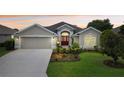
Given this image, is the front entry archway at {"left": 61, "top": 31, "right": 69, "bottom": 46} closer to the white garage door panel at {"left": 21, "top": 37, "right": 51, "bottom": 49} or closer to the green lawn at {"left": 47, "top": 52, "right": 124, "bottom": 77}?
the white garage door panel at {"left": 21, "top": 37, "right": 51, "bottom": 49}

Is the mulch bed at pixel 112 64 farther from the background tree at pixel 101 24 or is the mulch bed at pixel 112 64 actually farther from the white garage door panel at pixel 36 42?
the white garage door panel at pixel 36 42

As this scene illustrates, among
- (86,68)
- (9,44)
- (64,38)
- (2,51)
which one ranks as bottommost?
(86,68)

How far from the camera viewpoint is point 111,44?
157 inches

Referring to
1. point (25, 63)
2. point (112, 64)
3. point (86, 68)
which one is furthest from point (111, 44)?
point (25, 63)

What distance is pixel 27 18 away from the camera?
4102mm

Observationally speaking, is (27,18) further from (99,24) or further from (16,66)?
(99,24)

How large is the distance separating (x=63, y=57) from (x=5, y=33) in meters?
1.30

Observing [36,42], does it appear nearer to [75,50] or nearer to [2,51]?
[2,51]

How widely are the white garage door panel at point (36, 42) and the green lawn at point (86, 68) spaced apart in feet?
1.60

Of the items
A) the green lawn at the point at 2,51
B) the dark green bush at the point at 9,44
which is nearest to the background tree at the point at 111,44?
the dark green bush at the point at 9,44

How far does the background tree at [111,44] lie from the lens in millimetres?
3916

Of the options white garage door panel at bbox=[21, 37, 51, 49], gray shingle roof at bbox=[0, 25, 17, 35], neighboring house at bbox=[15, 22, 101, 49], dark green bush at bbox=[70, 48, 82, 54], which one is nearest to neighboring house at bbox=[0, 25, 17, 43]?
gray shingle roof at bbox=[0, 25, 17, 35]

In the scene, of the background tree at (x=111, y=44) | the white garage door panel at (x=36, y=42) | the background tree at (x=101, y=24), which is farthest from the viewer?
the white garage door panel at (x=36, y=42)

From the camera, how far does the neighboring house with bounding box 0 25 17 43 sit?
4.08 metres
